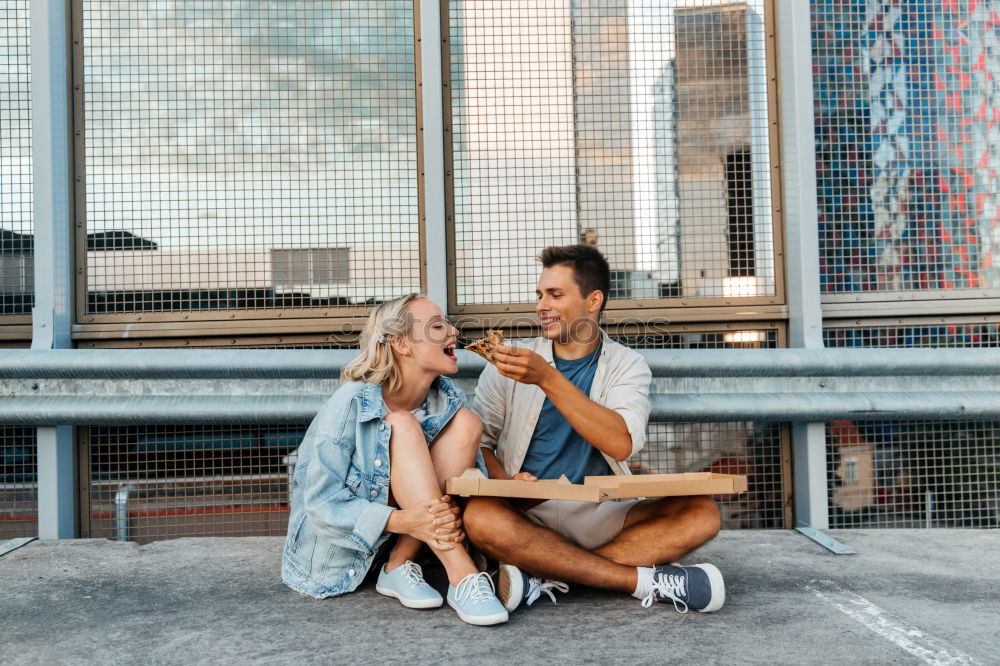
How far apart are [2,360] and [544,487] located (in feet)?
7.46

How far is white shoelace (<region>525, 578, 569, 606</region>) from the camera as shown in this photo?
104 inches

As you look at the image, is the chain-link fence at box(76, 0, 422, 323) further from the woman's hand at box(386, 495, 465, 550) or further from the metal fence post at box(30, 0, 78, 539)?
the woman's hand at box(386, 495, 465, 550)

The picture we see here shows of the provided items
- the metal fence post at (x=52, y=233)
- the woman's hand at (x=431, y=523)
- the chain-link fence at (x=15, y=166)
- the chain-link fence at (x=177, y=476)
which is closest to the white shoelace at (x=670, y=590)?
the woman's hand at (x=431, y=523)

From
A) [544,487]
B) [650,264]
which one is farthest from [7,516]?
[650,264]

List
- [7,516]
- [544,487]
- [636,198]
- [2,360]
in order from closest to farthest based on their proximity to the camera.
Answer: [544,487], [2,360], [7,516], [636,198]

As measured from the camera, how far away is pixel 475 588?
253cm

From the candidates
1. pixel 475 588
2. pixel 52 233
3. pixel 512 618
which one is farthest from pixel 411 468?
pixel 52 233

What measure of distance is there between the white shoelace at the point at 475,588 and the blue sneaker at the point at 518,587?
0.05 meters

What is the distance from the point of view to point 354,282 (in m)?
3.97

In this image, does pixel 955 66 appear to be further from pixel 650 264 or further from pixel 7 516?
pixel 7 516

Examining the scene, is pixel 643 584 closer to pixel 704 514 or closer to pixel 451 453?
pixel 704 514

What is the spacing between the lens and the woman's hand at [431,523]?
2605 mm

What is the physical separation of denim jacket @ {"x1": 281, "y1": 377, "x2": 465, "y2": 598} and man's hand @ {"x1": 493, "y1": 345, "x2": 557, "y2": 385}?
440 millimetres

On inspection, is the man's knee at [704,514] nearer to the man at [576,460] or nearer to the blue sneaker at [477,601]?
the man at [576,460]
